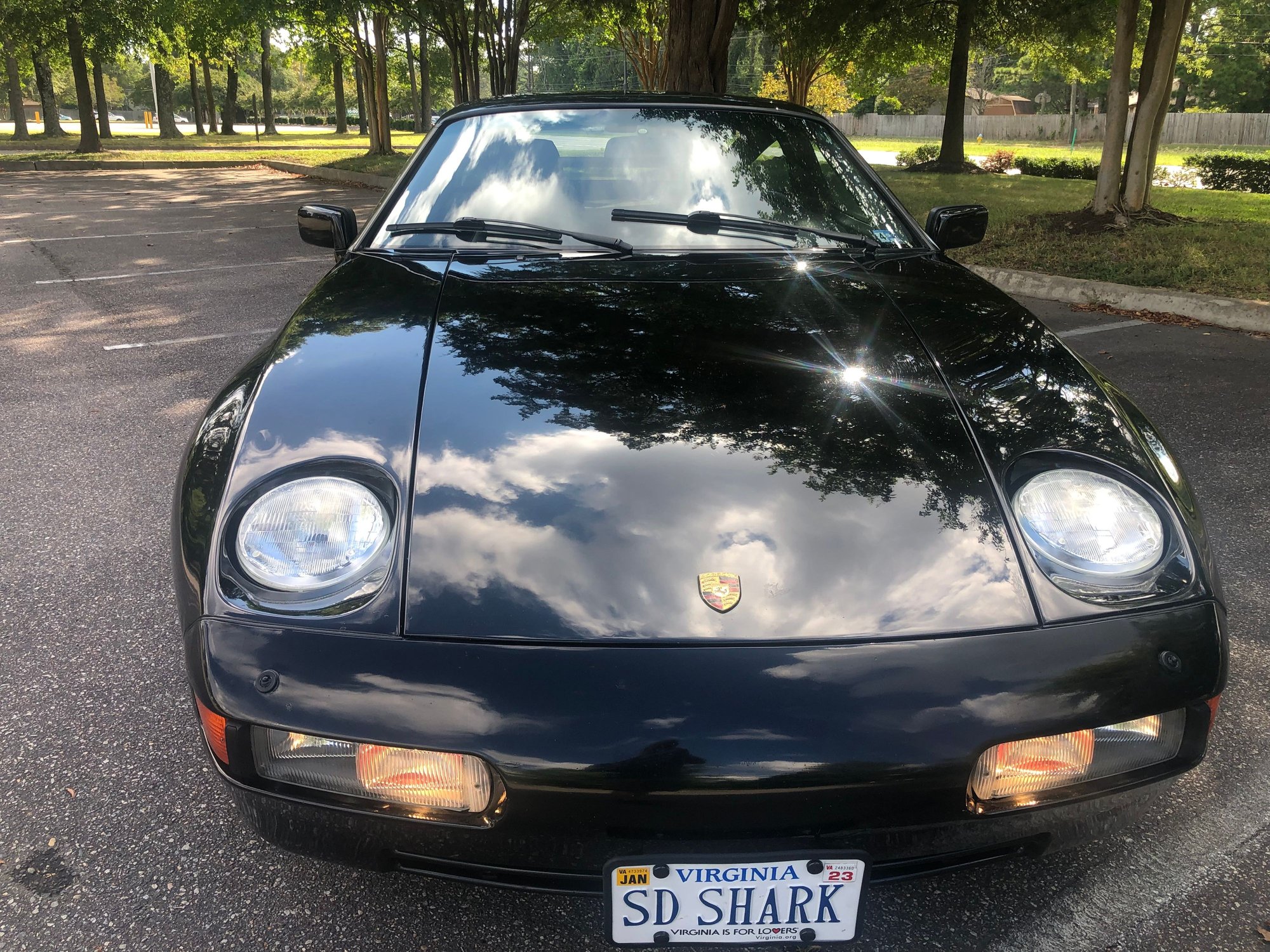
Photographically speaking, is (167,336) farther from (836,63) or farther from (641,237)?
(836,63)

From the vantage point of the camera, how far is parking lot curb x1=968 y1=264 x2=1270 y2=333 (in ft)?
19.7

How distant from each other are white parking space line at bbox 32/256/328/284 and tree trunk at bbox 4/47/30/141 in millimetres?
28867

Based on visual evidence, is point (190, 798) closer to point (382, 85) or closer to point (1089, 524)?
point (1089, 524)

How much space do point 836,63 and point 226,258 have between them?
2034cm

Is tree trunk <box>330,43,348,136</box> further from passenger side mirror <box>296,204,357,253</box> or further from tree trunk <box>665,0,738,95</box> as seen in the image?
passenger side mirror <box>296,204,357,253</box>

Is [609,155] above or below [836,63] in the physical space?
below

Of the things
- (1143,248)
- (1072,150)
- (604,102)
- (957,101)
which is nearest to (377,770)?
(604,102)

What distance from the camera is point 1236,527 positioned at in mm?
3098

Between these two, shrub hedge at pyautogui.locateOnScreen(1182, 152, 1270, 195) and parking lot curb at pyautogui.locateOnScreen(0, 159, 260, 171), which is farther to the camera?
parking lot curb at pyautogui.locateOnScreen(0, 159, 260, 171)

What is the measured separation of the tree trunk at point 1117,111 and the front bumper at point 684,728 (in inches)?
345

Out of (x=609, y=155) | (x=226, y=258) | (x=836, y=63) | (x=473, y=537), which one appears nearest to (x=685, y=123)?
(x=609, y=155)

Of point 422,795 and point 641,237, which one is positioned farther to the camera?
point 641,237

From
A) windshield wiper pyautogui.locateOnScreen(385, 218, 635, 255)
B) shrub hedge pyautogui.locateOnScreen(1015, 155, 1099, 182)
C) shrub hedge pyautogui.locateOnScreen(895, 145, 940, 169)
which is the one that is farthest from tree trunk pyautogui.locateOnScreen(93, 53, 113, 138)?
windshield wiper pyautogui.locateOnScreen(385, 218, 635, 255)

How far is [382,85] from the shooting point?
22.5 metres
